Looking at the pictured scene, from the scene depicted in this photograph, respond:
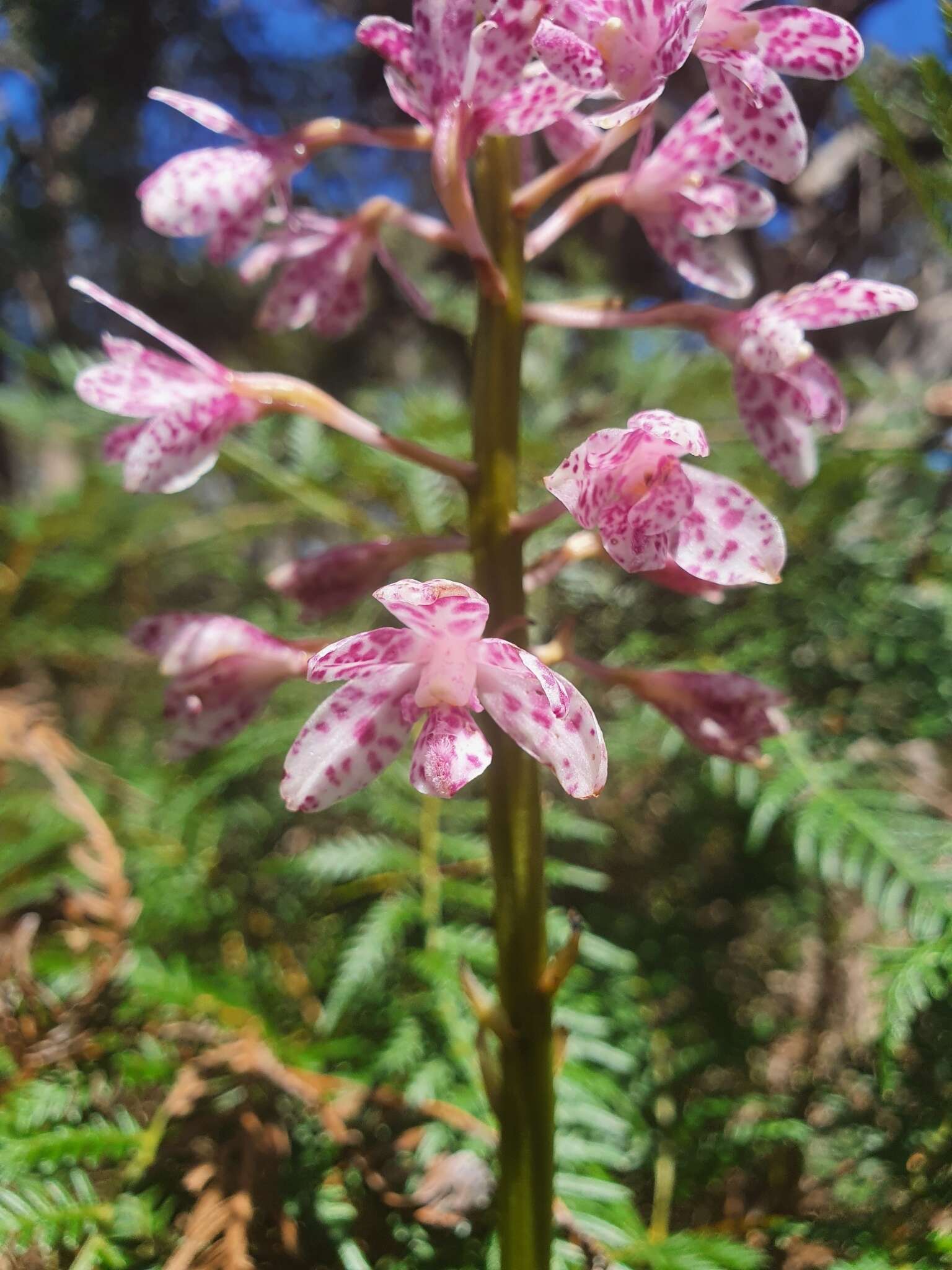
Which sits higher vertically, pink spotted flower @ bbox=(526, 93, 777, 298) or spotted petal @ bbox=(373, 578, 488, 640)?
pink spotted flower @ bbox=(526, 93, 777, 298)

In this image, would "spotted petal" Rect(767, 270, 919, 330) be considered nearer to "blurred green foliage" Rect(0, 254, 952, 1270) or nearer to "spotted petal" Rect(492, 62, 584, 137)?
"spotted petal" Rect(492, 62, 584, 137)

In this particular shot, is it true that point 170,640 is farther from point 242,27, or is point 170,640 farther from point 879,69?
point 242,27

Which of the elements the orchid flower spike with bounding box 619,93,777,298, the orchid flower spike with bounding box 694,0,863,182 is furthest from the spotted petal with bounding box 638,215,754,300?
the orchid flower spike with bounding box 694,0,863,182

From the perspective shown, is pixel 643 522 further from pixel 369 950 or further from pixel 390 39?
pixel 369 950

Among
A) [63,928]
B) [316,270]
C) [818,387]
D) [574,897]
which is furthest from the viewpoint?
[574,897]

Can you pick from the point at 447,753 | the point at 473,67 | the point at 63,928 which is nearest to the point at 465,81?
the point at 473,67

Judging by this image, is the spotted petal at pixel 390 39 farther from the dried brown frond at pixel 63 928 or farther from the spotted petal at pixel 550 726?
the dried brown frond at pixel 63 928
